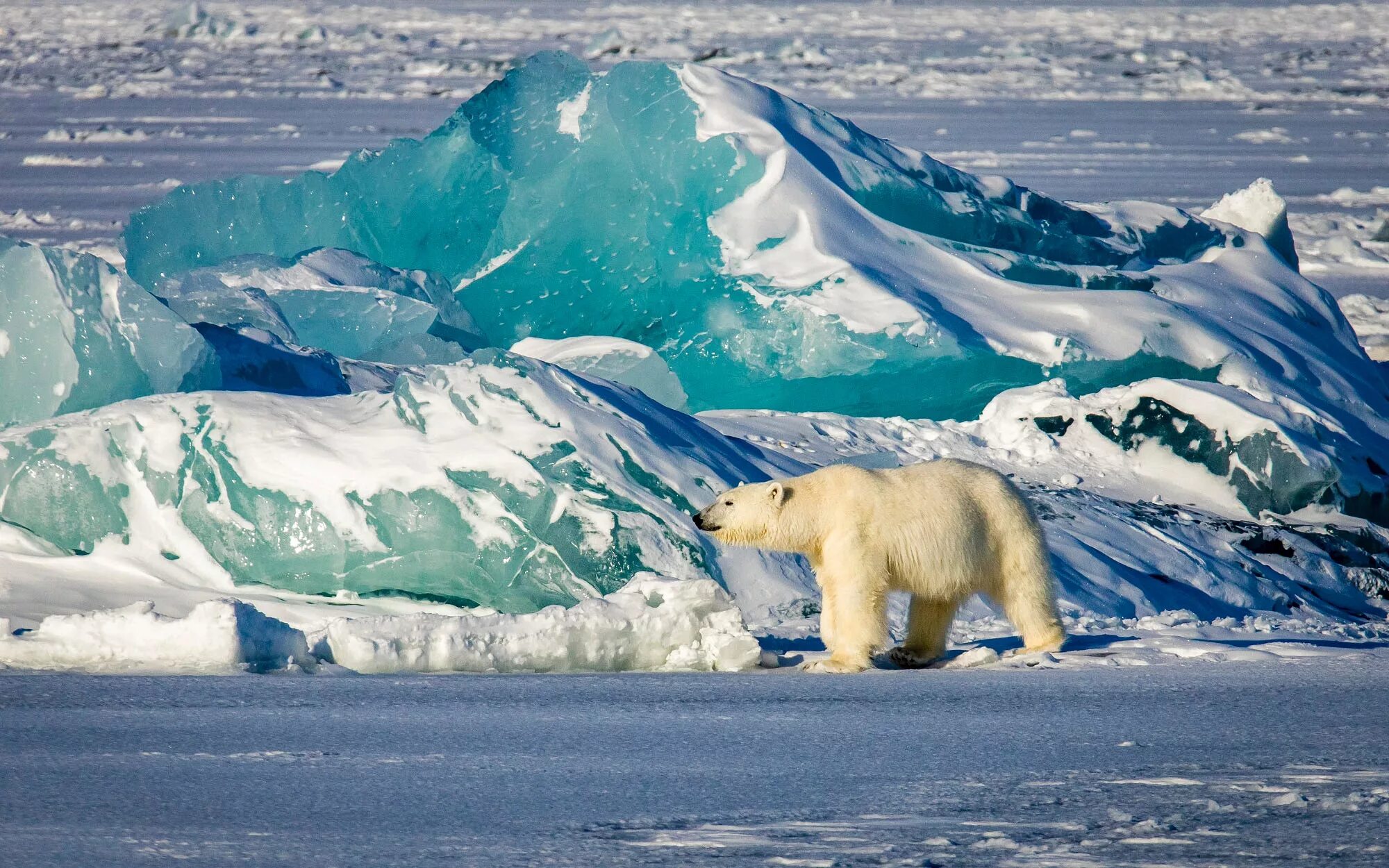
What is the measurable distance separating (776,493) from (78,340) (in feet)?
10.1

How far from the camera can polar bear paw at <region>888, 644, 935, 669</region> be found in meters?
4.61

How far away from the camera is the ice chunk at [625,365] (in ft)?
25.1

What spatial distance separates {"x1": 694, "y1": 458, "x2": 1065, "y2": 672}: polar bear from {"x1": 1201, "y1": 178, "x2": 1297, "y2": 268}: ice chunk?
6182 millimetres

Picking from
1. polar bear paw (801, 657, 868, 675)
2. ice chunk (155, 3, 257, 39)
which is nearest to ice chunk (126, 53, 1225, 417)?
polar bear paw (801, 657, 868, 675)

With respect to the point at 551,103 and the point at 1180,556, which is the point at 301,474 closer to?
the point at 1180,556

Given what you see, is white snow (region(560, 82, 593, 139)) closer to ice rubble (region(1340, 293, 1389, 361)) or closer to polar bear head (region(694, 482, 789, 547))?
polar bear head (region(694, 482, 789, 547))

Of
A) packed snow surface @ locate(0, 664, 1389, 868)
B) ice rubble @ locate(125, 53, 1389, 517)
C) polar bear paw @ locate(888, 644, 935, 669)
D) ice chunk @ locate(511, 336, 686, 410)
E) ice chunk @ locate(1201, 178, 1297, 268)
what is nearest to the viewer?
packed snow surface @ locate(0, 664, 1389, 868)

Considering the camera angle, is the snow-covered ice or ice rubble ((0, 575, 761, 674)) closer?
ice rubble ((0, 575, 761, 674))

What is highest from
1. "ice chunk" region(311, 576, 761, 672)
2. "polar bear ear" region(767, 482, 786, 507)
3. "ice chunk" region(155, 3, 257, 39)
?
"ice chunk" region(155, 3, 257, 39)

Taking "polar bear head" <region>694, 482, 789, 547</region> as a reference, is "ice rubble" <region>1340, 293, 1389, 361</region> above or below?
below

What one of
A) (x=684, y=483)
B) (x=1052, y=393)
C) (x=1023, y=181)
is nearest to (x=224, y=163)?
(x=1023, y=181)

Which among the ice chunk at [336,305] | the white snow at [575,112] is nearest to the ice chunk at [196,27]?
the white snow at [575,112]

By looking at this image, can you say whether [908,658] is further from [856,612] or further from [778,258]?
[778,258]

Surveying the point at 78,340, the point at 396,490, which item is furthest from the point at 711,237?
the point at 396,490
